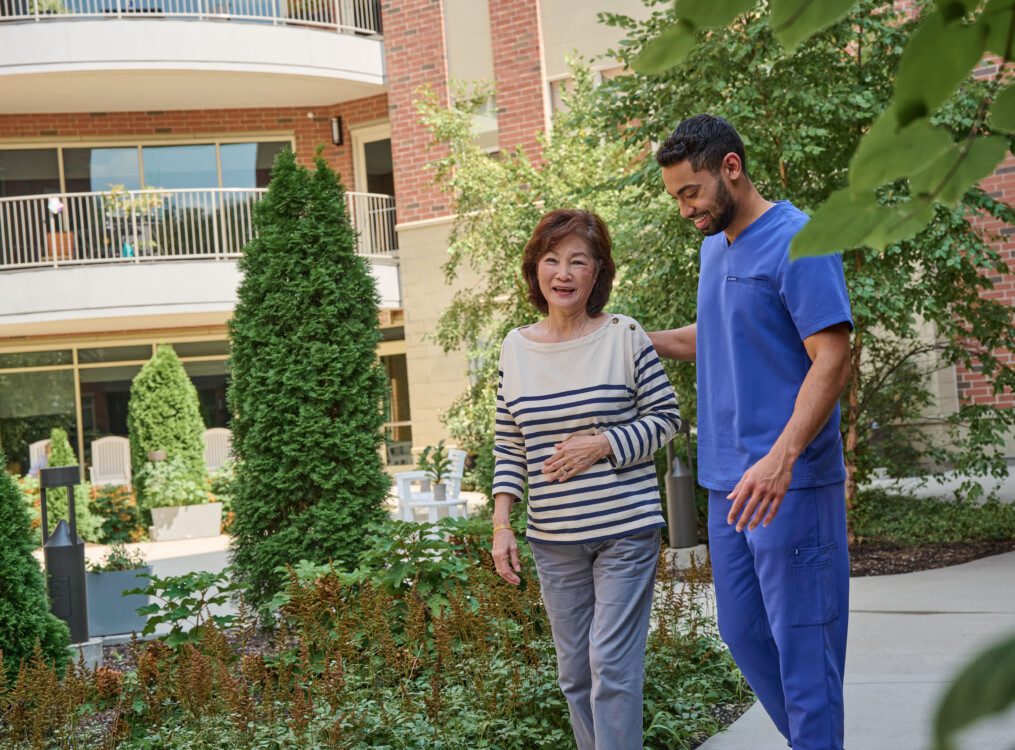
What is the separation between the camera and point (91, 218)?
57.5 ft

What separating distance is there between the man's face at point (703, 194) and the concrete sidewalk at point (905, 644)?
117cm

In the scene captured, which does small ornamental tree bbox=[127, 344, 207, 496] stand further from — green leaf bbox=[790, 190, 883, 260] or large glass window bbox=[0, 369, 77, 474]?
green leaf bbox=[790, 190, 883, 260]

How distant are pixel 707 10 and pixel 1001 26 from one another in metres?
0.16

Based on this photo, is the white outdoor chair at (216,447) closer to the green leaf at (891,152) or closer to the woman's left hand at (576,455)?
the woman's left hand at (576,455)

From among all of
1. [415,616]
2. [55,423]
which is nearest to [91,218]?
[55,423]

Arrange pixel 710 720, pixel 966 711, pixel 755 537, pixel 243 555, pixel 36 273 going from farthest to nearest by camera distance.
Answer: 1. pixel 36 273
2. pixel 243 555
3. pixel 710 720
4. pixel 755 537
5. pixel 966 711

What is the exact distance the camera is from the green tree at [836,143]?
705 cm

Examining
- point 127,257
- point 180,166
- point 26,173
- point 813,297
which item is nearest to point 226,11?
A: point 180,166

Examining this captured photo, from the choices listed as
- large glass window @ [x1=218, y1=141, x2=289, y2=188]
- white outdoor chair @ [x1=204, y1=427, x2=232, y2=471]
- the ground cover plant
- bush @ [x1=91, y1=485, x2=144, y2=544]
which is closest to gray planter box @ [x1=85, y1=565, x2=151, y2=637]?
the ground cover plant

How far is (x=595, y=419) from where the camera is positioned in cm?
313

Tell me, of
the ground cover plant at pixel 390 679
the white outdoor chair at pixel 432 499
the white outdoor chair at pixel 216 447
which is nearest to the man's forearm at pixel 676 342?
the ground cover plant at pixel 390 679

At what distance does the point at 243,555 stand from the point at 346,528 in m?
0.62

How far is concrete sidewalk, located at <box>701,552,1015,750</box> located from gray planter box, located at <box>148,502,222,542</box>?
371 inches

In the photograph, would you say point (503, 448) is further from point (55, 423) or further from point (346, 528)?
point (55, 423)
